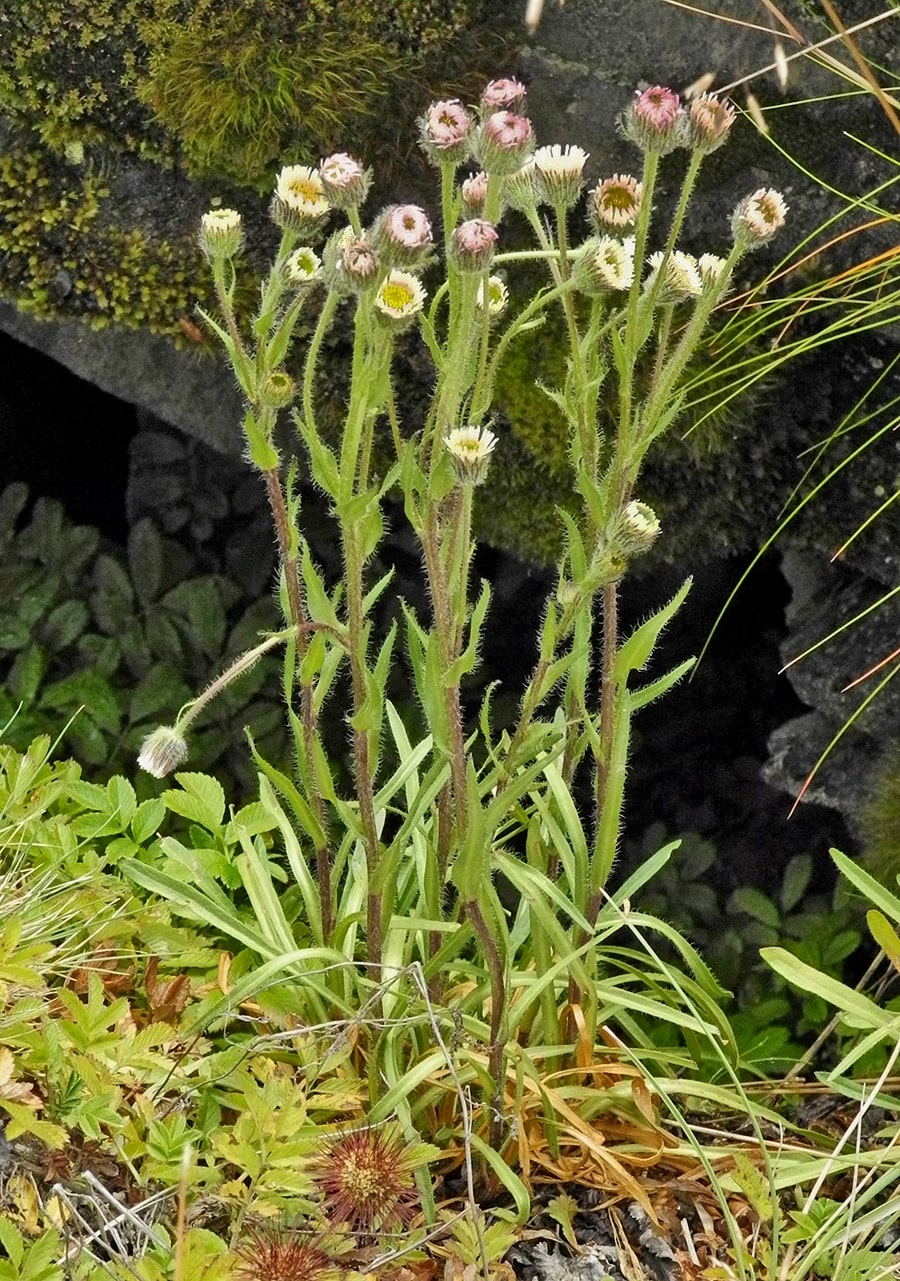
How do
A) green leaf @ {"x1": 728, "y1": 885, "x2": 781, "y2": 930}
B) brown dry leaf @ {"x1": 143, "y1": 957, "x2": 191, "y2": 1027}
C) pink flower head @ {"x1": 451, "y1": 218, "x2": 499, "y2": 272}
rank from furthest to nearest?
green leaf @ {"x1": 728, "y1": 885, "x2": 781, "y2": 930} < brown dry leaf @ {"x1": 143, "y1": 957, "x2": 191, "y2": 1027} < pink flower head @ {"x1": 451, "y1": 218, "x2": 499, "y2": 272}

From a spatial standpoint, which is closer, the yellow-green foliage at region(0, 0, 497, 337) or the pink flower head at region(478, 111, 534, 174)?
the pink flower head at region(478, 111, 534, 174)

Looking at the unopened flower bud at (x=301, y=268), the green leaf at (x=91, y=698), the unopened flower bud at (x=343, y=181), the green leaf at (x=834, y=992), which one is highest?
the unopened flower bud at (x=343, y=181)

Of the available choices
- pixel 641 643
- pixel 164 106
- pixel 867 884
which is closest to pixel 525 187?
pixel 641 643

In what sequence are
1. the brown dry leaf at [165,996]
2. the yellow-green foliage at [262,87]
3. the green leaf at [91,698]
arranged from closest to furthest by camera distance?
the brown dry leaf at [165,996]
the yellow-green foliage at [262,87]
the green leaf at [91,698]

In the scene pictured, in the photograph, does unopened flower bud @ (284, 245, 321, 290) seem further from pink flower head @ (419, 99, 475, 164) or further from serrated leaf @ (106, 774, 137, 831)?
serrated leaf @ (106, 774, 137, 831)

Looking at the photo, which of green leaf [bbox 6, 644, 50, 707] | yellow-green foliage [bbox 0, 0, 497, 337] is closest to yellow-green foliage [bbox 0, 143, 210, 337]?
yellow-green foliage [bbox 0, 0, 497, 337]

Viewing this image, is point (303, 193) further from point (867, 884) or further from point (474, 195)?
point (867, 884)

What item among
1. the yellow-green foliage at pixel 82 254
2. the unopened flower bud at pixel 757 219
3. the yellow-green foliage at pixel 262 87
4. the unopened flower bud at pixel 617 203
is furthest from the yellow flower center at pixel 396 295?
the yellow-green foliage at pixel 82 254

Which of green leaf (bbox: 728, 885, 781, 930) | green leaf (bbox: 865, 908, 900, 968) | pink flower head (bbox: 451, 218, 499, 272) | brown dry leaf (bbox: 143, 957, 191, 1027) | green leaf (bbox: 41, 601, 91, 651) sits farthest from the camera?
green leaf (bbox: 41, 601, 91, 651)

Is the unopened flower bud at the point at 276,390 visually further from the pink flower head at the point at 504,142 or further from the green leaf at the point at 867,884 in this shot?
the green leaf at the point at 867,884
